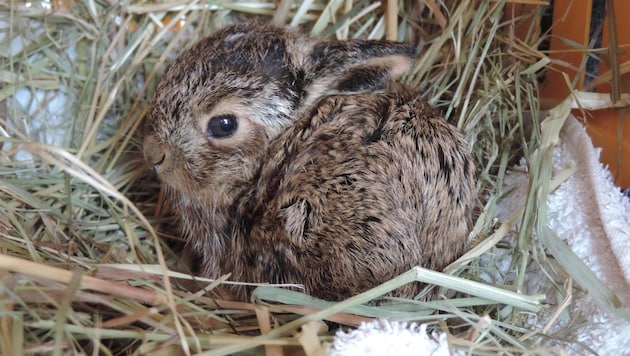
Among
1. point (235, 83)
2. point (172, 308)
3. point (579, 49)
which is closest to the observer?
point (172, 308)

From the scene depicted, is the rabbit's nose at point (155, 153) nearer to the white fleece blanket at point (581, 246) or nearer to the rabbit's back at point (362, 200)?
the rabbit's back at point (362, 200)

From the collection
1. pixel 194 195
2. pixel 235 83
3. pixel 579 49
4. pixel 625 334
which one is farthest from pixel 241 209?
pixel 579 49

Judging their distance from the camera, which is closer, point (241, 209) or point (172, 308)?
point (172, 308)

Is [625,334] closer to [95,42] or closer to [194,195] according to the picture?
[194,195]

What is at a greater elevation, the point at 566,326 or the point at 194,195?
the point at 194,195

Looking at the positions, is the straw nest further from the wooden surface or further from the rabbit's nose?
the rabbit's nose

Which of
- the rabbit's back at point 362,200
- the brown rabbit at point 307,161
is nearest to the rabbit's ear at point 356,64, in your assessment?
the brown rabbit at point 307,161

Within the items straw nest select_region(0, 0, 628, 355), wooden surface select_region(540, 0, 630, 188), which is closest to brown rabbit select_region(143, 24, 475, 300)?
straw nest select_region(0, 0, 628, 355)
